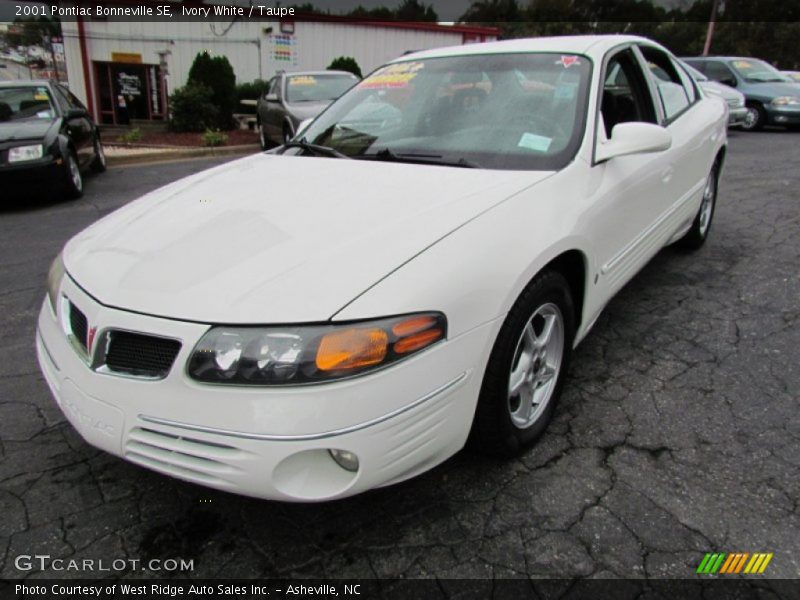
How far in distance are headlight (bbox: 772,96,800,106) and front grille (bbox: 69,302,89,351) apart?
48.0 feet

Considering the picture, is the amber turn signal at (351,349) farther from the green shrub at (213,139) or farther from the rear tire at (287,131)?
the green shrub at (213,139)

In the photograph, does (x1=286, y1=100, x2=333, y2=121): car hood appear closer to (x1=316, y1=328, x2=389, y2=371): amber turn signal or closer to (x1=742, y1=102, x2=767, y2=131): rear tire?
(x1=316, y1=328, x2=389, y2=371): amber turn signal

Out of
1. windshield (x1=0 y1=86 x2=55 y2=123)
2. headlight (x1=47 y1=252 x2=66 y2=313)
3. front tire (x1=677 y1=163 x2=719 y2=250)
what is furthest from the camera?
windshield (x1=0 y1=86 x2=55 y2=123)

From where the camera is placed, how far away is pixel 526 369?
7.32ft

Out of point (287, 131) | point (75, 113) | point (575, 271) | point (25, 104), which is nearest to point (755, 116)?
point (287, 131)

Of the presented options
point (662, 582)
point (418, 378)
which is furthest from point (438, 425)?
point (662, 582)

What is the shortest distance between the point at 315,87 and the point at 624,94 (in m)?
8.22

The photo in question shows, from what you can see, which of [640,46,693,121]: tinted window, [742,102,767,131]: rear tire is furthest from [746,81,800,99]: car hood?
[640,46,693,121]: tinted window

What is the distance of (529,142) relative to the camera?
8.21 ft

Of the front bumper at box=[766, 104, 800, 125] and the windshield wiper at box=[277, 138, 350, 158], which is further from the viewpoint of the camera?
the front bumper at box=[766, 104, 800, 125]

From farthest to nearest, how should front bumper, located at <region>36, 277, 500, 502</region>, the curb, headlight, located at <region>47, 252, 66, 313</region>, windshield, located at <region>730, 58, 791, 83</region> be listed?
windshield, located at <region>730, 58, 791, 83</region> < the curb < headlight, located at <region>47, 252, 66, 313</region> < front bumper, located at <region>36, 277, 500, 502</region>

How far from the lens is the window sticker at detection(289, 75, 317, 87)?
34.3 ft

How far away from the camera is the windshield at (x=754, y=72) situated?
1344 centimetres

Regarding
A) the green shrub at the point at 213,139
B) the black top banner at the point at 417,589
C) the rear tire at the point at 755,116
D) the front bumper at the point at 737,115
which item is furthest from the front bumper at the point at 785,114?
the black top banner at the point at 417,589
